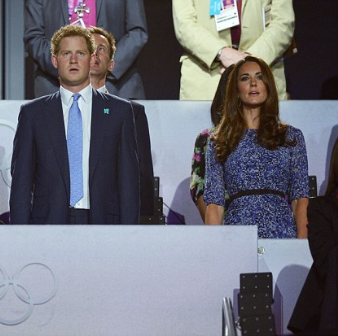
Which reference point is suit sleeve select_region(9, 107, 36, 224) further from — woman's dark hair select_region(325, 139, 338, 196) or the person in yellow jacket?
the person in yellow jacket

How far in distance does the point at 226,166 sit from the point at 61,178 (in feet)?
2.15

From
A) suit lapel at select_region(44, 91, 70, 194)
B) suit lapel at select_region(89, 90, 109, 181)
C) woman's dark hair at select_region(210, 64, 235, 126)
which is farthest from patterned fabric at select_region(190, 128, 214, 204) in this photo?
suit lapel at select_region(44, 91, 70, 194)

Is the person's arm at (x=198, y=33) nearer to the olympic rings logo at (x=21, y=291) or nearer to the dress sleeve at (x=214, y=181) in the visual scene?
the dress sleeve at (x=214, y=181)

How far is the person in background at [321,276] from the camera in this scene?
319cm

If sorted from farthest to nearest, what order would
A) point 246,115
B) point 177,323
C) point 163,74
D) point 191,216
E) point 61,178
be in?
1. point 163,74
2. point 191,216
3. point 246,115
4. point 61,178
5. point 177,323

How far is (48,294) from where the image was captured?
11.1 ft

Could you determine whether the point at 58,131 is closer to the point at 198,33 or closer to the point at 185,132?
the point at 185,132

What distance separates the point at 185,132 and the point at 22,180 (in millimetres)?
1265

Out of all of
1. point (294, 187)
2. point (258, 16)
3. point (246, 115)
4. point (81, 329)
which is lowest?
point (81, 329)

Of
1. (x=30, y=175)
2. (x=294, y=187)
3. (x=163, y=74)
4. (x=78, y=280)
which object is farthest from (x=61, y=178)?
(x=163, y=74)

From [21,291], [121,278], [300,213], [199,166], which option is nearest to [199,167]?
[199,166]

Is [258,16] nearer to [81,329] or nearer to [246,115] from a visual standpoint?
[246,115]

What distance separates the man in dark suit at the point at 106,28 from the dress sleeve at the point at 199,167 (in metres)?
0.76

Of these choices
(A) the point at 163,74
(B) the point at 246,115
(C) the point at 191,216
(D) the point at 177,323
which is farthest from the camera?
(A) the point at 163,74
